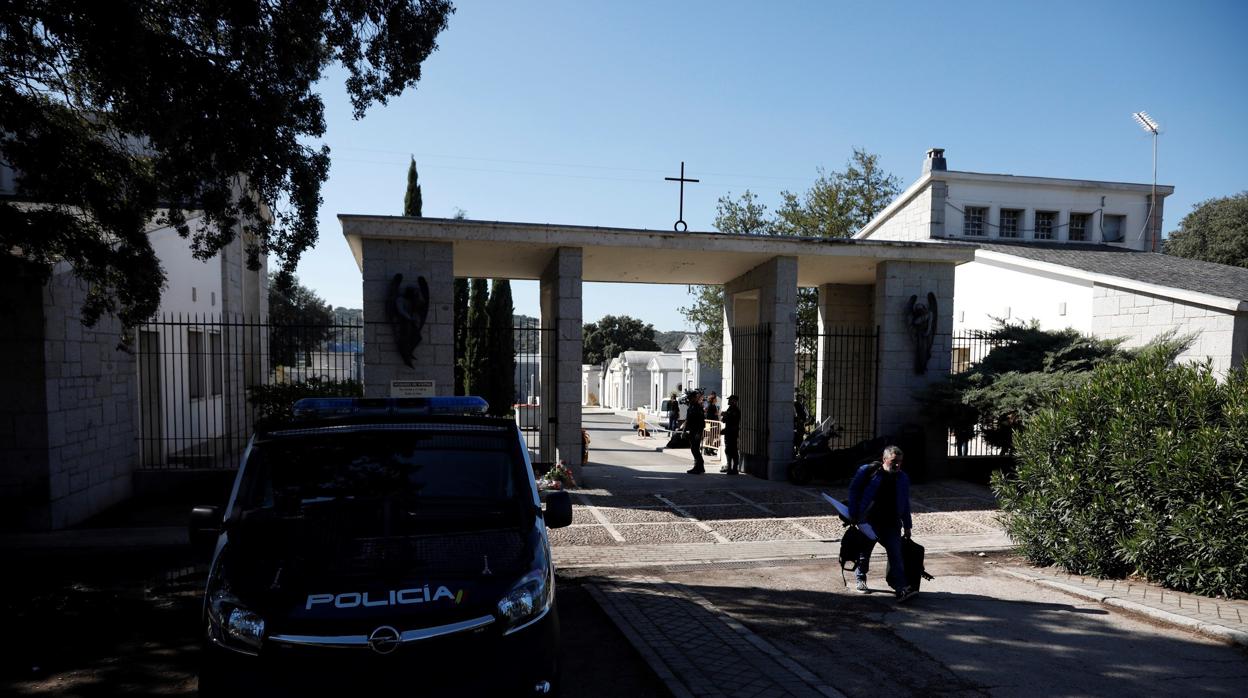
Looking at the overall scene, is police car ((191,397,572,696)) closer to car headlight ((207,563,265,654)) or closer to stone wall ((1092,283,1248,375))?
car headlight ((207,563,265,654))

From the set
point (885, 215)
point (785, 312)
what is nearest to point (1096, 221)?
point (885, 215)

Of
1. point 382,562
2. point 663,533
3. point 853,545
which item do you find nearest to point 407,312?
point 663,533

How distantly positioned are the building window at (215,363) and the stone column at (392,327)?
6.97 m

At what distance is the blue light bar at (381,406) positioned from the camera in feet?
15.5

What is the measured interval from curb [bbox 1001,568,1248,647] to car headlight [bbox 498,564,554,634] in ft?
18.0

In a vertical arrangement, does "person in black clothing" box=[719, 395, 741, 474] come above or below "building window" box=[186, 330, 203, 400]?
below

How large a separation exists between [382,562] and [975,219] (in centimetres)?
2324

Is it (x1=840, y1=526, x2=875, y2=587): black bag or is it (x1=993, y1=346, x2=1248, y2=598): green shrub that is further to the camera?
(x1=840, y1=526, x2=875, y2=587): black bag

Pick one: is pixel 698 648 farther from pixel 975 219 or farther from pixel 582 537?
pixel 975 219

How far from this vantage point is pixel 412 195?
27375 mm

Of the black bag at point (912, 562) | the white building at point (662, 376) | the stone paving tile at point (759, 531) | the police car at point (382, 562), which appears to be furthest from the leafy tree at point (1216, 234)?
the police car at point (382, 562)

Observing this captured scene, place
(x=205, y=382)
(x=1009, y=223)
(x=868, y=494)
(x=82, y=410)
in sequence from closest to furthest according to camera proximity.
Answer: (x=868, y=494)
(x=82, y=410)
(x=205, y=382)
(x=1009, y=223)

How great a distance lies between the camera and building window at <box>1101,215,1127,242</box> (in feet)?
75.6

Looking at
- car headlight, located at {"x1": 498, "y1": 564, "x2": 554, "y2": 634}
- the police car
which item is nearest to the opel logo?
the police car
